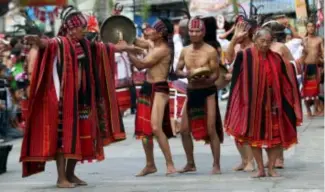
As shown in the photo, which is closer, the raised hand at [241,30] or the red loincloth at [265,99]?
the red loincloth at [265,99]

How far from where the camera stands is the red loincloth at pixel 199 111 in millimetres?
12328

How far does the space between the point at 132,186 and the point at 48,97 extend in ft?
3.94

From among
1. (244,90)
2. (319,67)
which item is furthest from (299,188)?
(319,67)

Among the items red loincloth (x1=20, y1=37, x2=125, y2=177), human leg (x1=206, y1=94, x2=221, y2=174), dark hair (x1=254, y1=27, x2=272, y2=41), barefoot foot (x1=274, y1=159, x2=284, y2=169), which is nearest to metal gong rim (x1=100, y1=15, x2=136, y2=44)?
red loincloth (x1=20, y1=37, x2=125, y2=177)

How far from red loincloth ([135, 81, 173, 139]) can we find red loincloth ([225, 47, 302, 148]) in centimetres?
100

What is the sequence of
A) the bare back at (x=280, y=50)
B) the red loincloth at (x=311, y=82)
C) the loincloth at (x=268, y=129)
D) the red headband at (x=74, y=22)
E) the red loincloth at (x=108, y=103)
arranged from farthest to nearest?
1. the red loincloth at (x=311, y=82)
2. the bare back at (x=280, y=50)
3. the loincloth at (x=268, y=129)
4. the red loincloth at (x=108, y=103)
5. the red headband at (x=74, y=22)

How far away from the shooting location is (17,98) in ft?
61.8

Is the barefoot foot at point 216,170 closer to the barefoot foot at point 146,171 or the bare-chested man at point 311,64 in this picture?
the barefoot foot at point 146,171

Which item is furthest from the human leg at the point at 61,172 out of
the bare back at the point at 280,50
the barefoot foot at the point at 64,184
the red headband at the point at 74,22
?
the bare back at the point at 280,50

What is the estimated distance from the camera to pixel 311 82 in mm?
21594

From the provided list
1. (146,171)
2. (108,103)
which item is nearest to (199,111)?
(146,171)

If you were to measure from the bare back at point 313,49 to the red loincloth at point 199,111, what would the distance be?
9.15 meters

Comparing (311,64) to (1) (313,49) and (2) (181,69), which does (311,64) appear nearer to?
(1) (313,49)

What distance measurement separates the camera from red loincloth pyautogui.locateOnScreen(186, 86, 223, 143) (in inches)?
485
